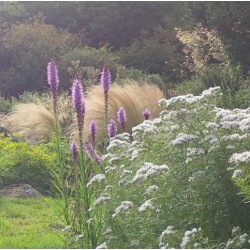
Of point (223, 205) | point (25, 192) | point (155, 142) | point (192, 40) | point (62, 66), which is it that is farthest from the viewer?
point (62, 66)

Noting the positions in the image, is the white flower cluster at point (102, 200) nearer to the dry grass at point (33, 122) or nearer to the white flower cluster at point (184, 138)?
the white flower cluster at point (184, 138)

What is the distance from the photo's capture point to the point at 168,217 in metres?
Answer: 3.60

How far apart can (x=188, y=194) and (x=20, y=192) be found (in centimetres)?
408

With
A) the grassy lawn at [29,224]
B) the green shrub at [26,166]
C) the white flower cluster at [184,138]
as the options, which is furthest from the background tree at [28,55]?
the white flower cluster at [184,138]

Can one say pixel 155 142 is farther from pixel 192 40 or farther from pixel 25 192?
pixel 192 40

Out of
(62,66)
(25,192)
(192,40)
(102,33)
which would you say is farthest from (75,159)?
(102,33)

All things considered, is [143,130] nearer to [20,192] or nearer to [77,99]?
[77,99]

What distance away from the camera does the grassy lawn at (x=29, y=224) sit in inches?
206

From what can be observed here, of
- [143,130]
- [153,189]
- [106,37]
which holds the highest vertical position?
[106,37]

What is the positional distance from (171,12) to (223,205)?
2098cm

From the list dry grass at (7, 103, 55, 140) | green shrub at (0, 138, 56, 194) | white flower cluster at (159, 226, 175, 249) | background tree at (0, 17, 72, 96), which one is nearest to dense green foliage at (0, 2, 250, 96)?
background tree at (0, 17, 72, 96)

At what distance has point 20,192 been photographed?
7.31 m

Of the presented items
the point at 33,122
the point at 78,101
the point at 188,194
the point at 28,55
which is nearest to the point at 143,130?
the point at 78,101

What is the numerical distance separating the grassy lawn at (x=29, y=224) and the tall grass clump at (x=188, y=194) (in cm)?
93
